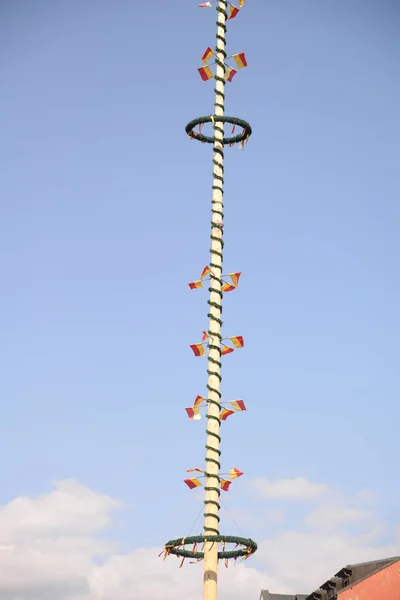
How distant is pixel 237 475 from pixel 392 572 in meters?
23.9

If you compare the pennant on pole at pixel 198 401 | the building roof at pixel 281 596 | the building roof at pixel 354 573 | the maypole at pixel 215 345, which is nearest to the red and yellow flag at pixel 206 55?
the maypole at pixel 215 345

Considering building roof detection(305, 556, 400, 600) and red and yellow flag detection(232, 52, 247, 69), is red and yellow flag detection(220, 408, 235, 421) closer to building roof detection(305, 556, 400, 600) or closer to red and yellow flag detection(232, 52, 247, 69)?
red and yellow flag detection(232, 52, 247, 69)

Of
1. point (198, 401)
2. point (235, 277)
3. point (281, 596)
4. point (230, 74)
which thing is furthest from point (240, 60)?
point (281, 596)

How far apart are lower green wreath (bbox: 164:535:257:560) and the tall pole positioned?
258 millimetres

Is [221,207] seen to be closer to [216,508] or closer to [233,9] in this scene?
[233,9]

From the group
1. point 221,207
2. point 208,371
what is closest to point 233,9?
point 221,207

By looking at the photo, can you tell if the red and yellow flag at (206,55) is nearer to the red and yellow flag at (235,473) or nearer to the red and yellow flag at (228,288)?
the red and yellow flag at (228,288)

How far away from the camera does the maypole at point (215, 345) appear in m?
25.3

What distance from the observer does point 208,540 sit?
82.2 ft

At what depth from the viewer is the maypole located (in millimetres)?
25266

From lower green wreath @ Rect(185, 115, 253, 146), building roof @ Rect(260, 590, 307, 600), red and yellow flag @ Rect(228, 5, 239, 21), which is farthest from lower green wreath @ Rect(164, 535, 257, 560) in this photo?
building roof @ Rect(260, 590, 307, 600)

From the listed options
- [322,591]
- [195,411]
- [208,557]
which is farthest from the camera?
[322,591]

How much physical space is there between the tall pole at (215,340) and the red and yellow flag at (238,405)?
1.61ft

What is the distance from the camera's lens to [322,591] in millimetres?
51375
